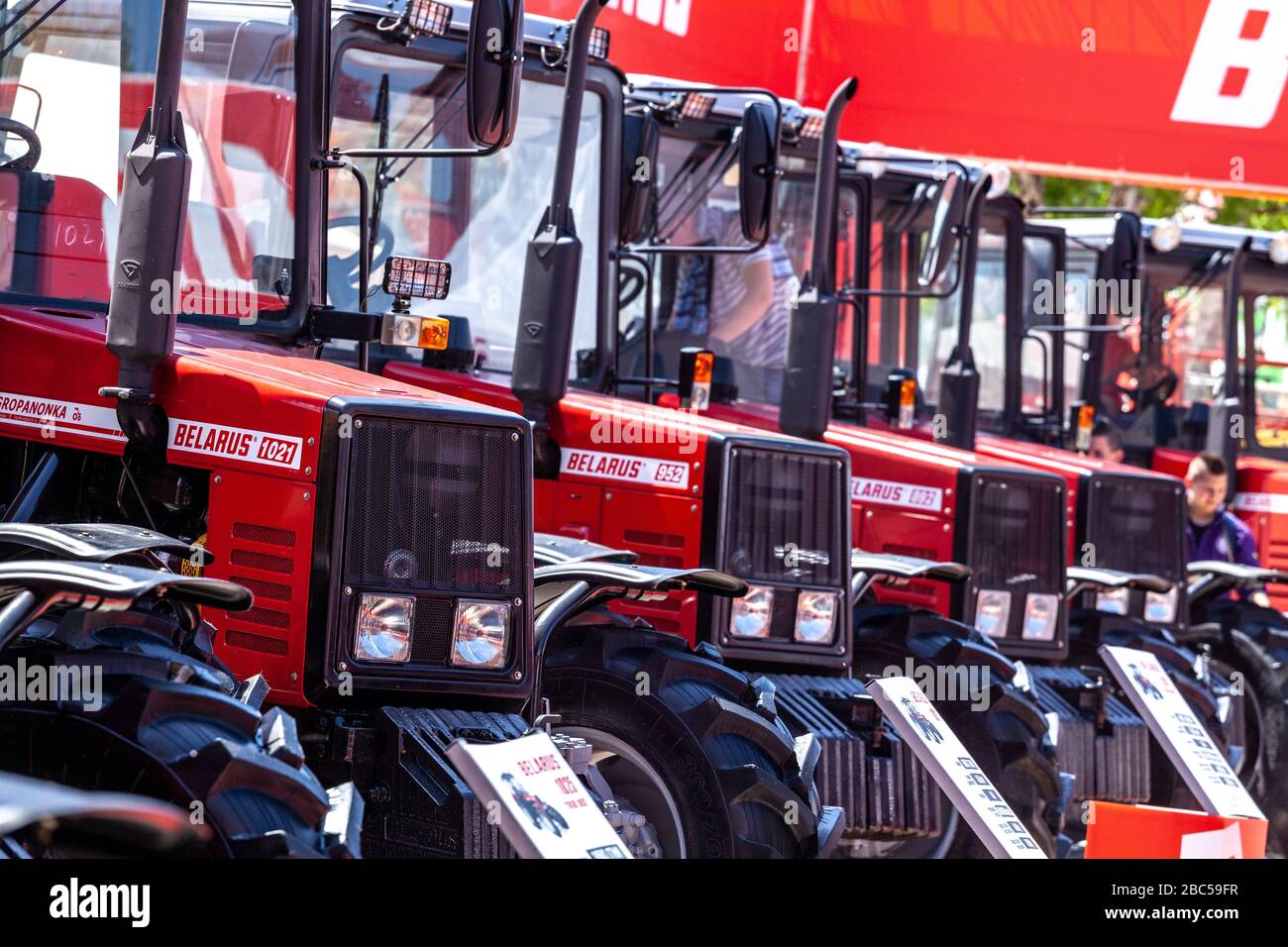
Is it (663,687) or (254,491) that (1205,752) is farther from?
(254,491)

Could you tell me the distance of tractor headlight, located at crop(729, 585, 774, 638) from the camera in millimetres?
6277

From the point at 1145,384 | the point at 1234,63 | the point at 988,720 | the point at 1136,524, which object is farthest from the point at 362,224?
the point at 1145,384

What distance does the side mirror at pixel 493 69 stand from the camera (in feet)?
16.0

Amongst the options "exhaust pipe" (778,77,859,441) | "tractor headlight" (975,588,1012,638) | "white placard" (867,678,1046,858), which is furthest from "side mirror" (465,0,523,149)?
"tractor headlight" (975,588,1012,638)

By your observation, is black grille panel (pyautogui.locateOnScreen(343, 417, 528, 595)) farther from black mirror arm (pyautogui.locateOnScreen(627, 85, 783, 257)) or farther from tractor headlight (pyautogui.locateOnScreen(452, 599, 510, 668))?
black mirror arm (pyautogui.locateOnScreen(627, 85, 783, 257))

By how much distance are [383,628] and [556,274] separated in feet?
5.82

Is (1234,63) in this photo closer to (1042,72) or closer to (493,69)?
(1042,72)

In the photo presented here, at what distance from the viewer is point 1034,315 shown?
1079 centimetres

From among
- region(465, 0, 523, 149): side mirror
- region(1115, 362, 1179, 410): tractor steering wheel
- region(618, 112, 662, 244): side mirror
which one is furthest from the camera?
region(1115, 362, 1179, 410): tractor steering wheel

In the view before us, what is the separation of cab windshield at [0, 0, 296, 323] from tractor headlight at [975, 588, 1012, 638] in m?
3.35

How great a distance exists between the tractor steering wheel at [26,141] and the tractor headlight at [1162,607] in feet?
18.1

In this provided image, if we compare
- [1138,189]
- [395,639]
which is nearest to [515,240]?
[395,639]

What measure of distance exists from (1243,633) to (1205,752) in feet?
9.01

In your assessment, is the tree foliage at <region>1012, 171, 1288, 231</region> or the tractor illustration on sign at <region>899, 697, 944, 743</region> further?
the tree foliage at <region>1012, 171, 1288, 231</region>
